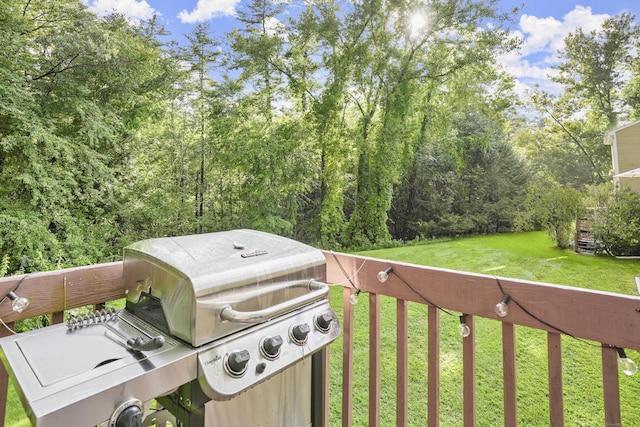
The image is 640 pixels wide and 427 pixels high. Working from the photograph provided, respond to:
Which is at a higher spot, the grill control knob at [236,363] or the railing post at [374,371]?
the grill control knob at [236,363]

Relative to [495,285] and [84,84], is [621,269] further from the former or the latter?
[84,84]

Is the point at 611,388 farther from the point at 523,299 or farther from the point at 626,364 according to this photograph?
the point at 523,299

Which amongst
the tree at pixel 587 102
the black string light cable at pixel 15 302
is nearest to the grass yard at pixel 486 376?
the black string light cable at pixel 15 302

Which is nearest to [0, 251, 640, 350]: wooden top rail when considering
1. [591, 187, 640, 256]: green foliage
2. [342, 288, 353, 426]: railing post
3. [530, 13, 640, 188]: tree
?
[342, 288, 353, 426]: railing post

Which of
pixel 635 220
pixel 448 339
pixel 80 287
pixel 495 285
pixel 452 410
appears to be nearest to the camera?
pixel 495 285

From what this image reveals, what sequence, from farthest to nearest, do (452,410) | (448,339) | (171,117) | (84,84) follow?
(171,117) < (84,84) < (448,339) < (452,410)

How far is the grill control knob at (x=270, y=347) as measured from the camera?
823 millimetres

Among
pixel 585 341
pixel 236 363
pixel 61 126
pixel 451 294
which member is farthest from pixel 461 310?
pixel 61 126

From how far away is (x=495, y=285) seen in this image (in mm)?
896

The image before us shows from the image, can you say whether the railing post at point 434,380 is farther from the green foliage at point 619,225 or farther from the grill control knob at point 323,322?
the green foliage at point 619,225

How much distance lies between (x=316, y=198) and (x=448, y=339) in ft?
19.1

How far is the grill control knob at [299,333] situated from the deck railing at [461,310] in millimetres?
328

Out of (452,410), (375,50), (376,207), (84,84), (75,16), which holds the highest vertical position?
(375,50)

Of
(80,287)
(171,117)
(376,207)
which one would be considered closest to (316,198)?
(376,207)
